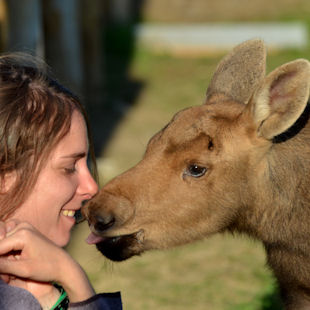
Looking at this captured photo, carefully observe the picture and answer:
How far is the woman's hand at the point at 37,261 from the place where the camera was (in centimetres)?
316

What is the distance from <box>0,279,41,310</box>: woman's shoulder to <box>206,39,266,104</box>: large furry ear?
213 cm

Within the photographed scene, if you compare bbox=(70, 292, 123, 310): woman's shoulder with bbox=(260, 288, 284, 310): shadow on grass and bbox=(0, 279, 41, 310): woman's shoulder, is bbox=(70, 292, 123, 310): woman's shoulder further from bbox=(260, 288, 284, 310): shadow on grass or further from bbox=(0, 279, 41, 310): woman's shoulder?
bbox=(260, 288, 284, 310): shadow on grass

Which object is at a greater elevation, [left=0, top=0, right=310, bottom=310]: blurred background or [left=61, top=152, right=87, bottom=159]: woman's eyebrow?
[left=61, top=152, right=87, bottom=159]: woman's eyebrow

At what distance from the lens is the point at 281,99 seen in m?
4.23

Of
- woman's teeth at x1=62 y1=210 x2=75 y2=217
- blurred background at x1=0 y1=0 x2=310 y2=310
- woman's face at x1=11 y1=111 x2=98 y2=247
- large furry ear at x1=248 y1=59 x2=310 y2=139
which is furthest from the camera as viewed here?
blurred background at x1=0 y1=0 x2=310 y2=310

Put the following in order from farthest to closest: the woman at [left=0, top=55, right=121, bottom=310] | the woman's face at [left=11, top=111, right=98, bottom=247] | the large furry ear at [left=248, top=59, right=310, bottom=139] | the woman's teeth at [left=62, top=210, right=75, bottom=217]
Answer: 1. the large furry ear at [left=248, top=59, right=310, bottom=139]
2. the woman's teeth at [left=62, top=210, right=75, bottom=217]
3. the woman's face at [left=11, top=111, right=98, bottom=247]
4. the woman at [left=0, top=55, right=121, bottom=310]

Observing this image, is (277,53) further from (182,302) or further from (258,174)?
(258,174)

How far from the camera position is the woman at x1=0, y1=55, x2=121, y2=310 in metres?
3.21

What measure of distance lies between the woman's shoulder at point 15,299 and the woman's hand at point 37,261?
7 cm

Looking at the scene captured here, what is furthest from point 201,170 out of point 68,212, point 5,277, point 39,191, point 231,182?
point 5,277

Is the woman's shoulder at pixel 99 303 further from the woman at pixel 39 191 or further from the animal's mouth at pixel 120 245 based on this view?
the animal's mouth at pixel 120 245

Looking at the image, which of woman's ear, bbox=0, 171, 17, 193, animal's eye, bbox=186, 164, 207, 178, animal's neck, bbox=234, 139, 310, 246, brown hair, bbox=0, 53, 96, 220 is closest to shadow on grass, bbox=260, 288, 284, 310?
animal's neck, bbox=234, 139, 310, 246

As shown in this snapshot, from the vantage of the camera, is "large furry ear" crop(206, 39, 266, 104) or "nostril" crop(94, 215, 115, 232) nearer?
"nostril" crop(94, 215, 115, 232)

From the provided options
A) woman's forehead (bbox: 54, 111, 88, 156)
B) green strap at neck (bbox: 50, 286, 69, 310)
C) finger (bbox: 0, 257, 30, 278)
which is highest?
woman's forehead (bbox: 54, 111, 88, 156)
